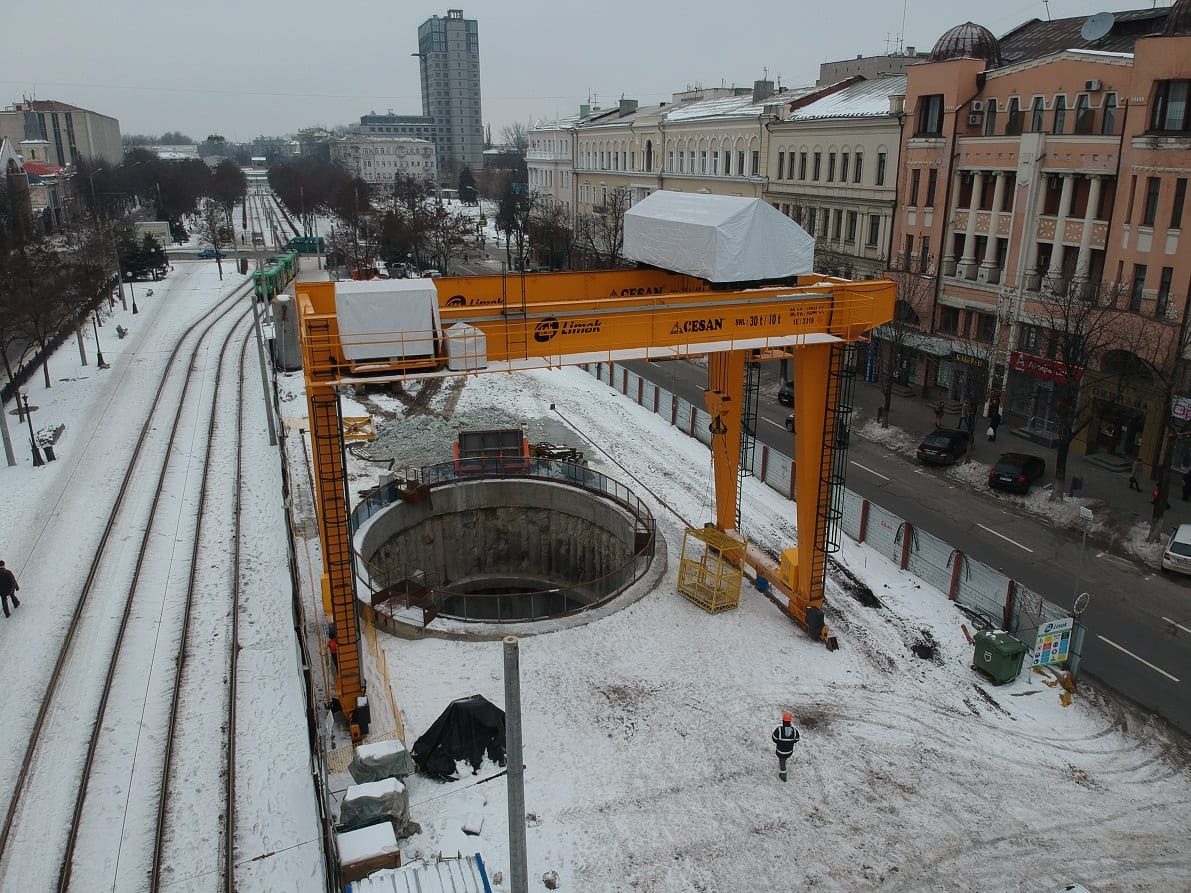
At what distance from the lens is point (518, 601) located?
25.9 metres

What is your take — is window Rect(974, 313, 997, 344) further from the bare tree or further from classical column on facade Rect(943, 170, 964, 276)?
the bare tree

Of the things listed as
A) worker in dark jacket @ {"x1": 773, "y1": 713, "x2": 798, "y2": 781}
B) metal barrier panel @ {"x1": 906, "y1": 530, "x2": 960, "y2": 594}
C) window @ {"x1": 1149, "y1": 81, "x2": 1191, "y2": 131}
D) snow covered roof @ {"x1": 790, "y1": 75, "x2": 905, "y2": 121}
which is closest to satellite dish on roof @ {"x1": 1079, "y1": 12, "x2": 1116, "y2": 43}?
snow covered roof @ {"x1": 790, "y1": 75, "x2": 905, "y2": 121}

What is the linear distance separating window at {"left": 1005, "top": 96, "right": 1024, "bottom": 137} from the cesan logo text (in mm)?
24213

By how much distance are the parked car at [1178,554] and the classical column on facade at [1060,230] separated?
39.8 feet

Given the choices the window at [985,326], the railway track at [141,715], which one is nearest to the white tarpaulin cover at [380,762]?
the railway track at [141,715]

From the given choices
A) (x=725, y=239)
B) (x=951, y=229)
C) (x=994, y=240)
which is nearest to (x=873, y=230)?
(x=951, y=229)

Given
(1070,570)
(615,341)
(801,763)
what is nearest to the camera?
(801,763)

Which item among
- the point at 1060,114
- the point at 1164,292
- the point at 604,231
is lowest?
the point at 1164,292

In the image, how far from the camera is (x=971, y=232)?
35.4 m

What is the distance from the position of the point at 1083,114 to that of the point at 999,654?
2349 centimetres

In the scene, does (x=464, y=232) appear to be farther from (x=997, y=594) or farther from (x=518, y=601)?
(x=997, y=594)

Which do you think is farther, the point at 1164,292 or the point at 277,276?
the point at 277,276

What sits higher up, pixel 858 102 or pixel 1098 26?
pixel 1098 26

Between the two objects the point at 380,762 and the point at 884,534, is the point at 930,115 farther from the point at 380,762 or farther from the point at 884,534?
the point at 380,762
